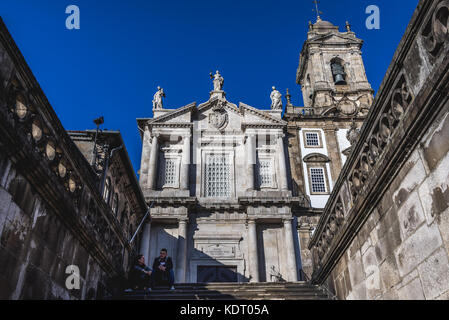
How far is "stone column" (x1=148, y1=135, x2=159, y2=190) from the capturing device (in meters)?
22.8

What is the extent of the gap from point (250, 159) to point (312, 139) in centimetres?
600

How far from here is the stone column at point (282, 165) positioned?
916 inches

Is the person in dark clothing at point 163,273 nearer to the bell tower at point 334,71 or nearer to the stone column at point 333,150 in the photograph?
the stone column at point 333,150

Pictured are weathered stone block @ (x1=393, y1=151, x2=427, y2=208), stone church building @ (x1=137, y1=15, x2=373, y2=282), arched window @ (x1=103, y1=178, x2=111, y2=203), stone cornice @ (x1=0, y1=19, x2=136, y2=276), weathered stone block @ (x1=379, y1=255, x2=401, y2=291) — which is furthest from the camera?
stone church building @ (x1=137, y1=15, x2=373, y2=282)

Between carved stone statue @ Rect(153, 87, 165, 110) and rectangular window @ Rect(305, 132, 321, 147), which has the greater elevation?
carved stone statue @ Rect(153, 87, 165, 110)

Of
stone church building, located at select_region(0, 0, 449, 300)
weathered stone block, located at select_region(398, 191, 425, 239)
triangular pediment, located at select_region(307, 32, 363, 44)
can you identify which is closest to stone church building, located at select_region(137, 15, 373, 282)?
stone church building, located at select_region(0, 0, 449, 300)

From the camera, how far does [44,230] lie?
5699mm

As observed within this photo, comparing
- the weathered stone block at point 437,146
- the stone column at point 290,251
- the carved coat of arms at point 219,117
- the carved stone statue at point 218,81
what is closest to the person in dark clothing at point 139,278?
the weathered stone block at point 437,146

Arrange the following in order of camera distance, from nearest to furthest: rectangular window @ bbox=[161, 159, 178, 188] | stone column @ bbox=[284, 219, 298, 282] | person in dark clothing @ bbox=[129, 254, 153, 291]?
person in dark clothing @ bbox=[129, 254, 153, 291] < stone column @ bbox=[284, 219, 298, 282] < rectangular window @ bbox=[161, 159, 178, 188]

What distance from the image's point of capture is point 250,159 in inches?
941

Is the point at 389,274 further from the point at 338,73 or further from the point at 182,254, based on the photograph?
the point at 338,73

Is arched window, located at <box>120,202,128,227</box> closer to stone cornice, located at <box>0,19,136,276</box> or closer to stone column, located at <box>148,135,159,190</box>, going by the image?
stone cornice, located at <box>0,19,136,276</box>

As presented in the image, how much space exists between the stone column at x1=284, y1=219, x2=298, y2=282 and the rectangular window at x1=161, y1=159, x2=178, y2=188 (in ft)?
24.2
